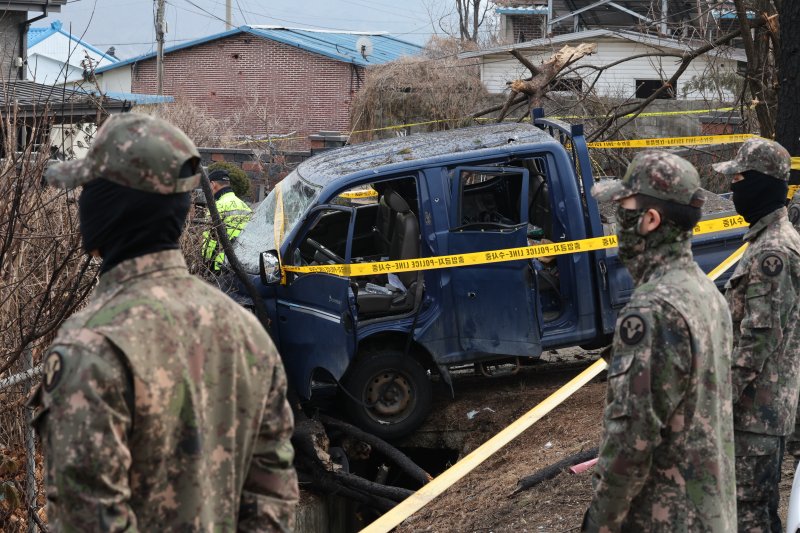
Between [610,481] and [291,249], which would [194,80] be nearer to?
[291,249]

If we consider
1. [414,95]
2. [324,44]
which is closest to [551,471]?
[414,95]

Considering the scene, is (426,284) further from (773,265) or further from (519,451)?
(773,265)

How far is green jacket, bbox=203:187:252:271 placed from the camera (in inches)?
324

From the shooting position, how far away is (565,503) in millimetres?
6117

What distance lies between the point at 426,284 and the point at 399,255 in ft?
1.09

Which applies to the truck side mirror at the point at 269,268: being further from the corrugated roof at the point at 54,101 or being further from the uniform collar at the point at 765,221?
the uniform collar at the point at 765,221

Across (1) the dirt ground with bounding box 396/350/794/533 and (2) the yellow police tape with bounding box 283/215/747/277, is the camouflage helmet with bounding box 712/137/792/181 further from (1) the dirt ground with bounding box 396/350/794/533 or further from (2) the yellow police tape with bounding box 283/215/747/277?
(2) the yellow police tape with bounding box 283/215/747/277

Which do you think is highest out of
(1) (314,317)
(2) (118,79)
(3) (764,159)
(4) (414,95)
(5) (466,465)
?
(2) (118,79)

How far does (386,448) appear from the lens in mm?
7652

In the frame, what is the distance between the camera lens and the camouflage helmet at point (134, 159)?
2.31 meters

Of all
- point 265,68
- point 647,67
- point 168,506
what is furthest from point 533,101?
point 265,68

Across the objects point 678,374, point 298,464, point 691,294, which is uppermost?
point 691,294

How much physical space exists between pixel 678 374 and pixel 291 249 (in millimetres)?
4960

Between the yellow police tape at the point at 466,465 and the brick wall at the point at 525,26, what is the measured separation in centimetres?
2772
